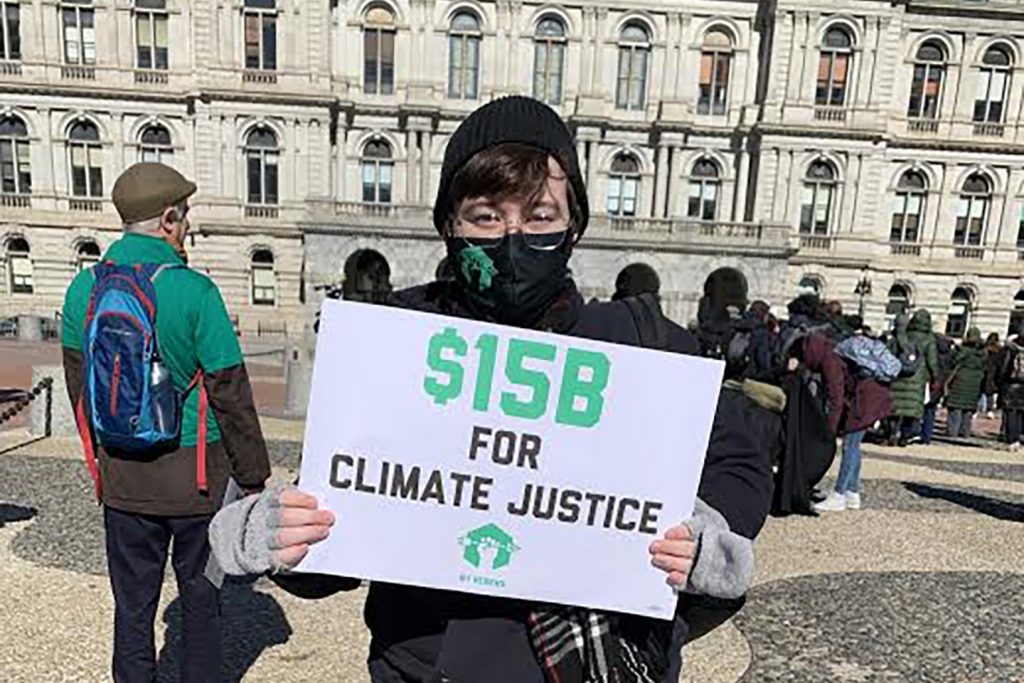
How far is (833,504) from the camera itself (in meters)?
7.54

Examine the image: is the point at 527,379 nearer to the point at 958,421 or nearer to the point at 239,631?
the point at 239,631

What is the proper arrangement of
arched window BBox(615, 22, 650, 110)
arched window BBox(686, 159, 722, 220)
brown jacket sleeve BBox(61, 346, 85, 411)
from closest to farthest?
brown jacket sleeve BBox(61, 346, 85, 411) → arched window BBox(615, 22, 650, 110) → arched window BBox(686, 159, 722, 220)

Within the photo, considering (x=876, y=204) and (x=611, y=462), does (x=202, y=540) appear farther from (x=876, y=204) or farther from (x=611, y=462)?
(x=876, y=204)

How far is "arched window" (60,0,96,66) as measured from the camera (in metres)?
31.8

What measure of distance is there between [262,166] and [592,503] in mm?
33660

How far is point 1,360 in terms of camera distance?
17.8m

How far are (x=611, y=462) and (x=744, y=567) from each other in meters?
0.33

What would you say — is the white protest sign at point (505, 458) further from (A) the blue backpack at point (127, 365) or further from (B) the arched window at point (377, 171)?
(B) the arched window at point (377, 171)

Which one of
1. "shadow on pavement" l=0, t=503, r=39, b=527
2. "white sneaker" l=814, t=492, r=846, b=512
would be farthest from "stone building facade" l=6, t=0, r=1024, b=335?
"shadow on pavement" l=0, t=503, r=39, b=527

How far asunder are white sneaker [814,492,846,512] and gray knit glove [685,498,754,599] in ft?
22.3

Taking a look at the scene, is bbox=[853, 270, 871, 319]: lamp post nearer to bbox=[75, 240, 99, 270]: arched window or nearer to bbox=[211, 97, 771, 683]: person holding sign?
bbox=[211, 97, 771, 683]: person holding sign

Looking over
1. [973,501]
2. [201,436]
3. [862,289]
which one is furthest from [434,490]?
[862,289]

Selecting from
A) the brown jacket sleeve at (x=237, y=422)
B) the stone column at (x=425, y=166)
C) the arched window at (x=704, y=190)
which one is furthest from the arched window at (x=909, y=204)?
the brown jacket sleeve at (x=237, y=422)

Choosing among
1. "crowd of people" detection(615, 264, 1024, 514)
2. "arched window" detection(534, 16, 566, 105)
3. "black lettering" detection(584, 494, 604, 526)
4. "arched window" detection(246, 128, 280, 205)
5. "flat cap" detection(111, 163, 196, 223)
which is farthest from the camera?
"arched window" detection(534, 16, 566, 105)
